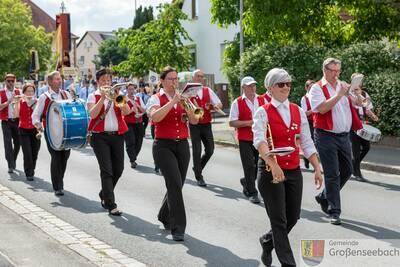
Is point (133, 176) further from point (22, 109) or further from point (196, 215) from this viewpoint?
point (196, 215)

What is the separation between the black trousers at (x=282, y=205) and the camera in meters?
6.04

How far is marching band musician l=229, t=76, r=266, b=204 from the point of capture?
405 inches

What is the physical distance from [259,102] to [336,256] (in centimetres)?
438

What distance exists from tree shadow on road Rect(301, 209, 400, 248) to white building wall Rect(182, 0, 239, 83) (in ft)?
95.9

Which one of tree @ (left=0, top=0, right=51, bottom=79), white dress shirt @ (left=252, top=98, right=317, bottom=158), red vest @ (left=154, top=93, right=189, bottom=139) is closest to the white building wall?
red vest @ (left=154, top=93, right=189, bottom=139)

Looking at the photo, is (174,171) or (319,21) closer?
(174,171)

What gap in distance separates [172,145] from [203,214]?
1.79m

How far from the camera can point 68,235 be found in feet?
26.5

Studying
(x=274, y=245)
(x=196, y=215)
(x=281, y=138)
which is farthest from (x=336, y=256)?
(x=196, y=215)

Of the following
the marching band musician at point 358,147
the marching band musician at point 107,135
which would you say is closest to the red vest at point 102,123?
the marching band musician at point 107,135

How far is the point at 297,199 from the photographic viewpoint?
6.20 meters

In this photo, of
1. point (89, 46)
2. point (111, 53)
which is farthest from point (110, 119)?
point (89, 46)

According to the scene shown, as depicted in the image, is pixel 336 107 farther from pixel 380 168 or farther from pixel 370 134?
pixel 380 168

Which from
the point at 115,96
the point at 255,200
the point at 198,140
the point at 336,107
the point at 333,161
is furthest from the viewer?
the point at 198,140
